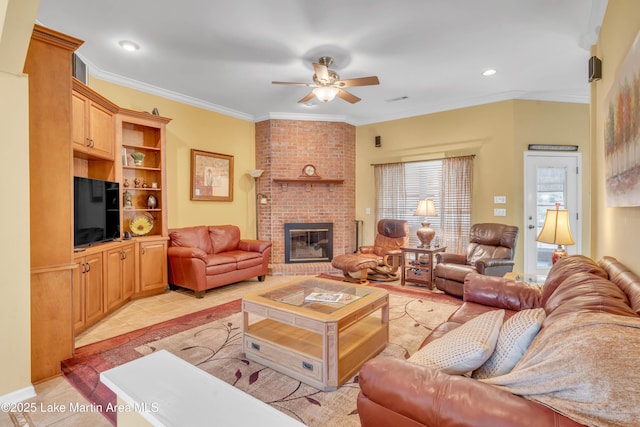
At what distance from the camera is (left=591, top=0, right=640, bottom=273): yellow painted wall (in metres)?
1.77

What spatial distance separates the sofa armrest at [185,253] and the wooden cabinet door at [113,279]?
684 millimetres

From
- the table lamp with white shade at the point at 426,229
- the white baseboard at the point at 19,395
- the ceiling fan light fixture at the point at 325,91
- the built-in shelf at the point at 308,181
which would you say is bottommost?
the white baseboard at the point at 19,395

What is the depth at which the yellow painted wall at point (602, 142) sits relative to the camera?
1774 millimetres

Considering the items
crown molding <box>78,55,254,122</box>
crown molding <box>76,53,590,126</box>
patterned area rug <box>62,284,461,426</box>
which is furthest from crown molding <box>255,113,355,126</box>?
patterned area rug <box>62,284,461,426</box>

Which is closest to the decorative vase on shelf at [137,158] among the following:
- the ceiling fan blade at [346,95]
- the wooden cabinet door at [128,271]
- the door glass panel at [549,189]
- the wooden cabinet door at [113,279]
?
the wooden cabinet door at [128,271]

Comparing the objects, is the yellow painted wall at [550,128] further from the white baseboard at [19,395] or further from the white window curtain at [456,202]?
the white baseboard at [19,395]

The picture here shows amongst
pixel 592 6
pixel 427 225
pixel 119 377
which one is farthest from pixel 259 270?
pixel 592 6

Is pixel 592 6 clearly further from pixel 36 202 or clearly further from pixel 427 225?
pixel 36 202

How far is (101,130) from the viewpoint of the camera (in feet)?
11.4

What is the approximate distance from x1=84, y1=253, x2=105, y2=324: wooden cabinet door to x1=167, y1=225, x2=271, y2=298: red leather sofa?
103cm

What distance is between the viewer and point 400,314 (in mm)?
3416

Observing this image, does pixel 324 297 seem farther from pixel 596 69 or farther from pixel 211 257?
pixel 596 69

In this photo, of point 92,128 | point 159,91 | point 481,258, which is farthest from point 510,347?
point 159,91

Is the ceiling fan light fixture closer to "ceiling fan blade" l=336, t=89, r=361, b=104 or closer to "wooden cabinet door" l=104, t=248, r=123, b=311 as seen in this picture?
"ceiling fan blade" l=336, t=89, r=361, b=104
